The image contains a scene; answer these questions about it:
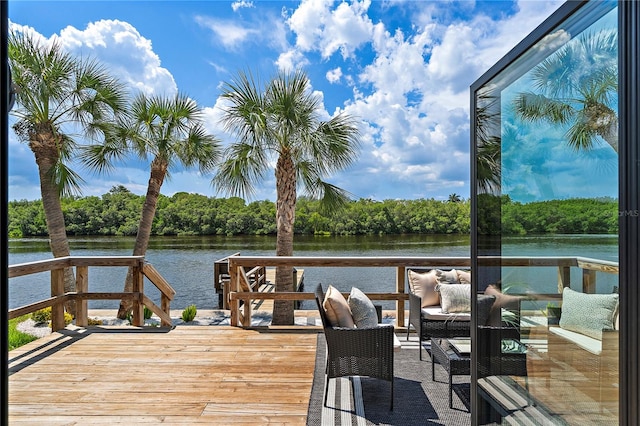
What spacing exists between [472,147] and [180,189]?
676 centimetres

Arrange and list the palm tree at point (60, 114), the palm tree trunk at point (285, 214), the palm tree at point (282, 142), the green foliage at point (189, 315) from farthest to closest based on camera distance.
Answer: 1. the green foliage at point (189, 315)
2. the palm tree at point (60, 114)
3. the palm tree trunk at point (285, 214)
4. the palm tree at point (282, 142)

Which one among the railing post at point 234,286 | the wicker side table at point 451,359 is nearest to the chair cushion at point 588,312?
the wicker side table at point 451,359

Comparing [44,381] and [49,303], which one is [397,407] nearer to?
[44,381]

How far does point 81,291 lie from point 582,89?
4.95 metres

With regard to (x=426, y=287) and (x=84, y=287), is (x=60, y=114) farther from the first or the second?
(x=426, y=287)

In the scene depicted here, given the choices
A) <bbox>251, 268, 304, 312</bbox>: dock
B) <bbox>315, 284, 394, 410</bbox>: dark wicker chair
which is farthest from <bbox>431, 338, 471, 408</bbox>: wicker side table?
<bbox>251, 268, 304, 312</bbox>: dock

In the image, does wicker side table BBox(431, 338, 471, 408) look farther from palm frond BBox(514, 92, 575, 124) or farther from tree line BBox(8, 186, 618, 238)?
palm frond BBox(514, 92, 575, 124)

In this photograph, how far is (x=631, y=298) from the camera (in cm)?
94

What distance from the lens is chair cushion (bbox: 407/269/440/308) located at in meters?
4.11

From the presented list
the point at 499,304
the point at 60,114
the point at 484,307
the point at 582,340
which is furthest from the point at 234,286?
the point at 60,114

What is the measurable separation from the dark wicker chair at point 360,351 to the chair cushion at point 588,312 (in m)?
1.66

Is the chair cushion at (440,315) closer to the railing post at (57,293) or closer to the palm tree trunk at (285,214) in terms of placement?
the palm tree trunk at (285,214)

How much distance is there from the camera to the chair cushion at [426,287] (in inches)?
162

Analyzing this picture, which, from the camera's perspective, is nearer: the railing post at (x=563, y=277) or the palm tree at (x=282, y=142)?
the railing post at (x=563, y=277)
